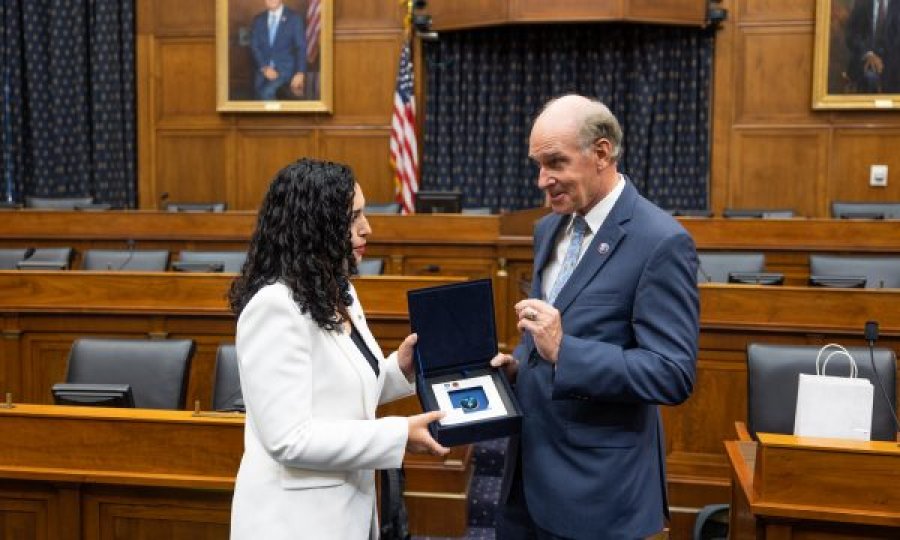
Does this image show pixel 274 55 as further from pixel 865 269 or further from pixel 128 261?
pixel 865 269

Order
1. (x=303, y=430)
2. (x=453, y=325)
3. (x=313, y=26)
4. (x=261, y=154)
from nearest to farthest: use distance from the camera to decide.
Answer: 1. (x=303, y=430)
2. (x=453, y=325)
3. (x=313, y=26)
4. (x=261, y=154)

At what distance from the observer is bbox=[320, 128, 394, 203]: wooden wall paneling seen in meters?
8.44

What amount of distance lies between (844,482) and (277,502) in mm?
1348

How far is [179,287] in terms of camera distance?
405cm

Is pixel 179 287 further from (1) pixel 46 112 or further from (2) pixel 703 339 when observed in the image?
(1) pixel 46 112

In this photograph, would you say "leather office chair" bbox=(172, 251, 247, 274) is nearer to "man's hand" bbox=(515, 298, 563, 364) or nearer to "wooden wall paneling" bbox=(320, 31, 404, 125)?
"man's hand" bbox=(515, 298, 563, 364)

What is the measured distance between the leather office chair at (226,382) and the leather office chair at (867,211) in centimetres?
519

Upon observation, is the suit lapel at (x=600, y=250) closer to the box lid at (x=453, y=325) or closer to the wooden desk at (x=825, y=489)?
the box lid at (x=453, y=325)

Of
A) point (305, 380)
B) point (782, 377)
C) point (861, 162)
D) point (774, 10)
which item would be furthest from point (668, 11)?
point (305, 380)

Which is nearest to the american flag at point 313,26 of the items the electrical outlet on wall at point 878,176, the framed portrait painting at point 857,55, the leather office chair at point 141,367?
the framed portrait painting at point 857,55

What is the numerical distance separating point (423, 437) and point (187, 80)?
25.8 feet

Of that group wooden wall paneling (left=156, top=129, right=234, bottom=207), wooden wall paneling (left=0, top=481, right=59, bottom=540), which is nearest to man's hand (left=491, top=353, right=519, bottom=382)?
wooden wall paneling (left=0, top=481, right=59, bottom=540)

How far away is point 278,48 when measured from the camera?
8320 mm

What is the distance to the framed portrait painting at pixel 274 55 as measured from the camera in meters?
8.28
